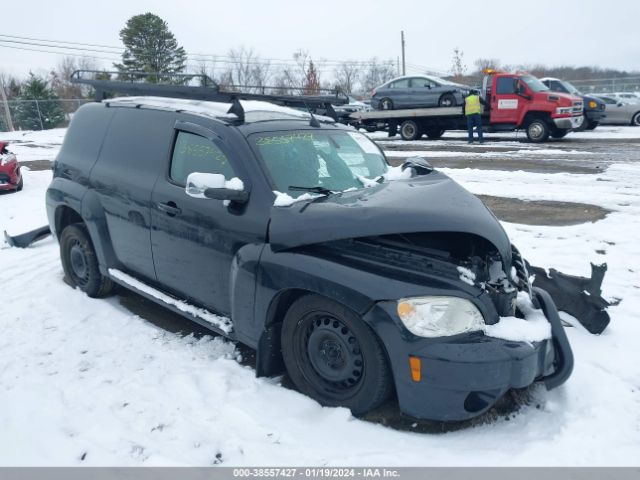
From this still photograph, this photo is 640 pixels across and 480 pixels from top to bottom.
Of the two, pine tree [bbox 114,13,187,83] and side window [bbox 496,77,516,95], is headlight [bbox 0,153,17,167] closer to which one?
side window [bbox 496,77,516,95]

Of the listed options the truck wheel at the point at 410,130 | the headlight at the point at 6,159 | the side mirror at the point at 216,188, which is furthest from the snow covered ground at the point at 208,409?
the truck wheel at the point at 410,130

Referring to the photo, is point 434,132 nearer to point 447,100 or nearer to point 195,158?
point 447,100

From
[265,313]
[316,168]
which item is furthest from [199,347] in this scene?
[316,168]

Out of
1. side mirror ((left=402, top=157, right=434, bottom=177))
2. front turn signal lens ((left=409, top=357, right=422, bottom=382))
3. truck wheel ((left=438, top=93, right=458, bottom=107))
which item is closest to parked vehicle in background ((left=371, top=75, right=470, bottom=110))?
truck wheel ((left=438, top=93, right=458, bottom=107))

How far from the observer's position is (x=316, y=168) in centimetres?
376

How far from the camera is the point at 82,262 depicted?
4.96m

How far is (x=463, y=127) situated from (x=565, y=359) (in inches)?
689

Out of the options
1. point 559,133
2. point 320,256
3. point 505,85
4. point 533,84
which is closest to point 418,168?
point 320,256

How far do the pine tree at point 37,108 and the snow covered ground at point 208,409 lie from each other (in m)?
34.9

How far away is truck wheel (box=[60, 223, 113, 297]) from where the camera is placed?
4.82 metres

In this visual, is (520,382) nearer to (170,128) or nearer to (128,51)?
(170,128)

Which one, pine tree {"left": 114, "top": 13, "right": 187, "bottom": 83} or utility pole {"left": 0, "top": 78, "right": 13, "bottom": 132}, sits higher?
pine tree {"left": 114, "top": 13, "right": 187, "bottom": 83}

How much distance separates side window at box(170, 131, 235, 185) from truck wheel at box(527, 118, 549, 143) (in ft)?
52.6

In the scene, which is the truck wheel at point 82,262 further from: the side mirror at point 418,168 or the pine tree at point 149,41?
the pine tree at point 149,41
